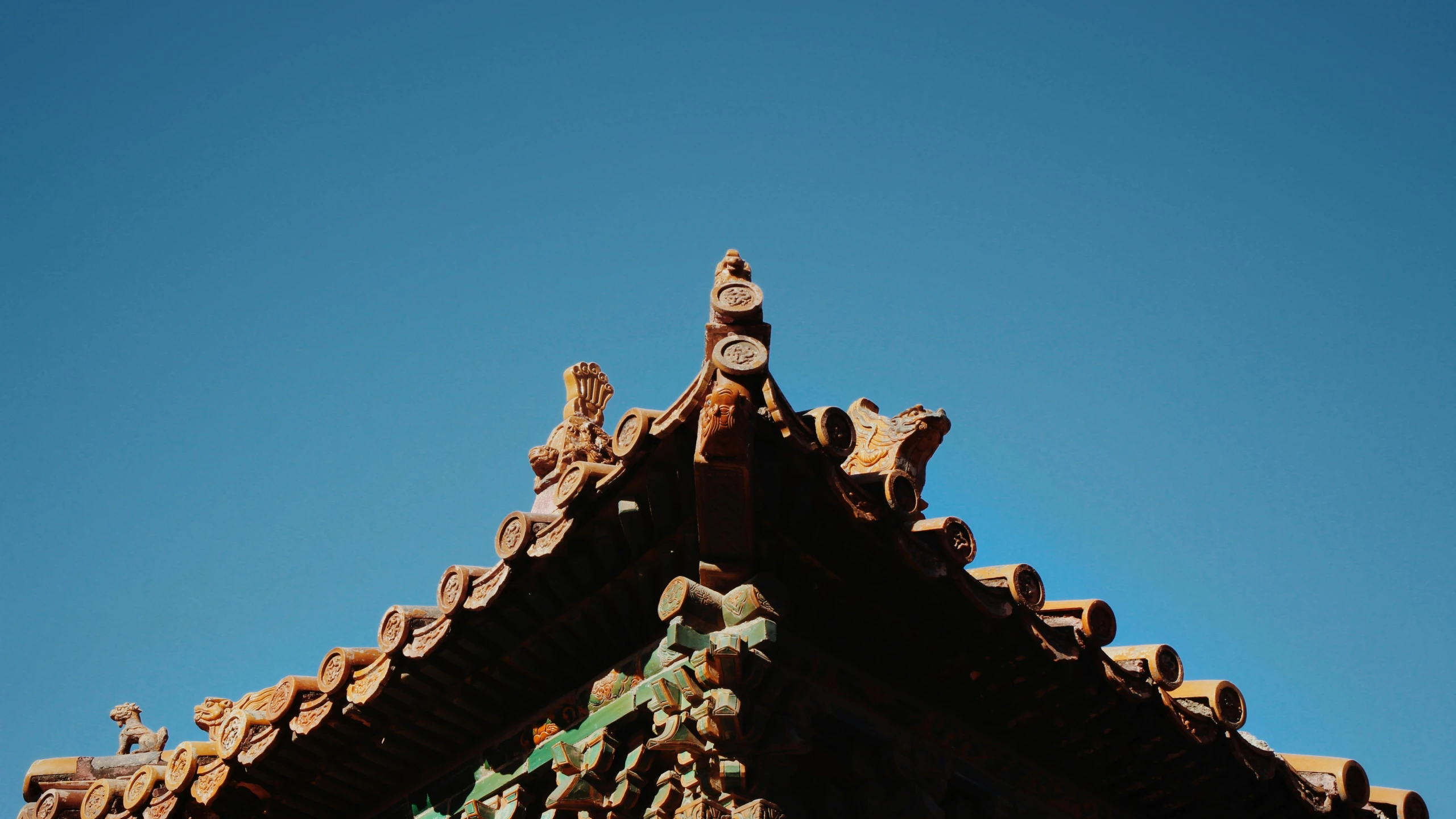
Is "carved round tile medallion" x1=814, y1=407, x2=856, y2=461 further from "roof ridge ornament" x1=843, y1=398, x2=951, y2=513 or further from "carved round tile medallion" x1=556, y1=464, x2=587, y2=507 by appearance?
"roof ridge ornament" x1=843, y1=398, x2=951, y2=513

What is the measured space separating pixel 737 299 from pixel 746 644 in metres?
1.62

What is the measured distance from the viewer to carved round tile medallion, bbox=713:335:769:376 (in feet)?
21.6

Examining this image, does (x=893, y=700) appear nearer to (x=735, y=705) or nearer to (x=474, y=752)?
(x=735, y=705)

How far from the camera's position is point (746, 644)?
7.02 m

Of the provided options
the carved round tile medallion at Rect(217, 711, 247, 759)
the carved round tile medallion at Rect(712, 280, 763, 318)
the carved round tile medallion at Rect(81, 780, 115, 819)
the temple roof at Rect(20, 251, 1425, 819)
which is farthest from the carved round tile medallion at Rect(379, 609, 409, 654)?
the carved round tile medallion at Rect(81, 780, 115, 819)

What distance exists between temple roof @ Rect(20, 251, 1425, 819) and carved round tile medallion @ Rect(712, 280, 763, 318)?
0.04ft

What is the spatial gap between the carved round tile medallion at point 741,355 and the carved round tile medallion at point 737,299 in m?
0.11

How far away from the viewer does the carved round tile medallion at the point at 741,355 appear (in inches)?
260

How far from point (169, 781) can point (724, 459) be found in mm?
4493

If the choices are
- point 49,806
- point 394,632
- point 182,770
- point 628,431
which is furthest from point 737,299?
point 49,806

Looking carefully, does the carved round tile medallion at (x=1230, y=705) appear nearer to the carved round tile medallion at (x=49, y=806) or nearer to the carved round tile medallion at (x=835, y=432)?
the carved round tile medallion at (x=835, y=432)

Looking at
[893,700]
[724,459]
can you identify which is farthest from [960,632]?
[724,459]

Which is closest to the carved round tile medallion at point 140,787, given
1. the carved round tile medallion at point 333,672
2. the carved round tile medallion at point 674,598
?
the carved round tile medallion at point 333,672

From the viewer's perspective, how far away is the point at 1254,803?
902cm
